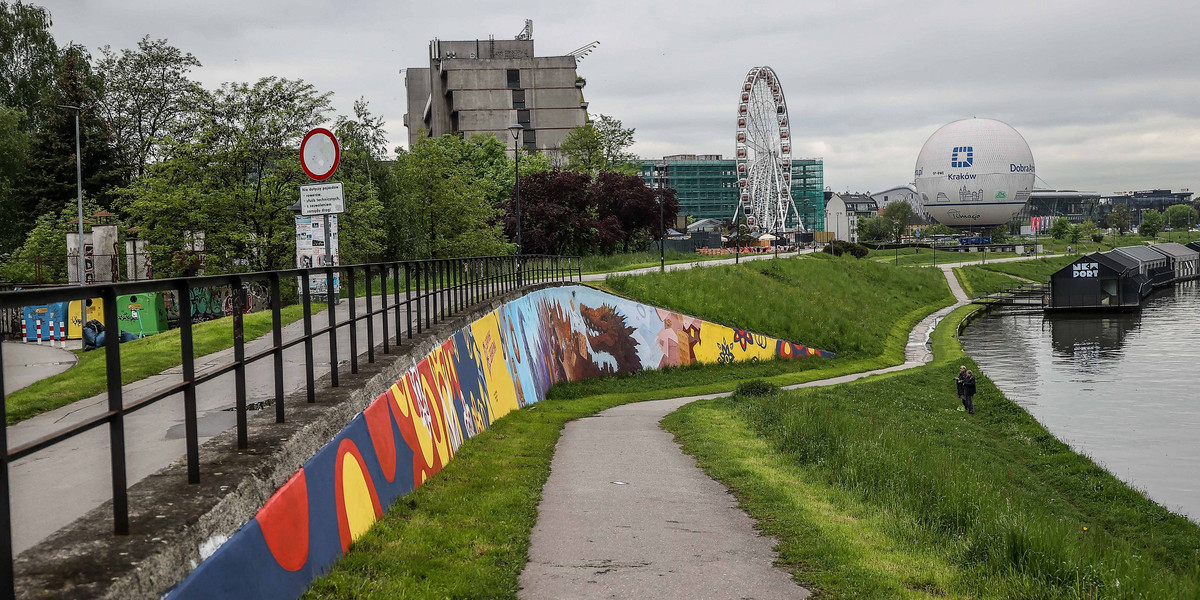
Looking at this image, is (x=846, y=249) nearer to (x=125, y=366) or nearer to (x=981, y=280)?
(x=981, y=280)

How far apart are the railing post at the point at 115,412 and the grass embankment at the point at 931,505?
5496 mm

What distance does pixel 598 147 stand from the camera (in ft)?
288

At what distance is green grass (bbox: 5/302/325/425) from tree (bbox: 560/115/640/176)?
206ft

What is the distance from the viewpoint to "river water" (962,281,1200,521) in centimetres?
2672

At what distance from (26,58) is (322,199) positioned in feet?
187

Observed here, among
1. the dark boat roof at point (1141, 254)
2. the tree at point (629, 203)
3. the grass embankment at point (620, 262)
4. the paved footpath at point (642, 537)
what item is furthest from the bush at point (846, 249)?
the paved footpath at point (642, 537)

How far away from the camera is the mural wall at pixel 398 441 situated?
6215mm

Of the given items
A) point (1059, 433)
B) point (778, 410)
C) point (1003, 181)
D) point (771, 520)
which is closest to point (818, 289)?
point (1059, 433)

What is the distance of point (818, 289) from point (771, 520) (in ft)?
167

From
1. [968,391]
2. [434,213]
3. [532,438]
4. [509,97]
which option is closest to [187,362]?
[532,438]

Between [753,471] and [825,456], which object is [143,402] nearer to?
[753,471]

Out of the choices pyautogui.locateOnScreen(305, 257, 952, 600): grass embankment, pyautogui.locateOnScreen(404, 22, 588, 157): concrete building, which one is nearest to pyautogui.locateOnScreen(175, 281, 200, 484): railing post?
pyautogui.locateOnScreen(305, 257, 952, 600): grass embankment

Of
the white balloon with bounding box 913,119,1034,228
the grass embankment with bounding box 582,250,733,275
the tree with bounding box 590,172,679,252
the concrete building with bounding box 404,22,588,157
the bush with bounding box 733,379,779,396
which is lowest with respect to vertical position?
the bush with bounding box 733,379,779,396

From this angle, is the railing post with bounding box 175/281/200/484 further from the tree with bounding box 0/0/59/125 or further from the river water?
the tree with bounding box 0/0/59/125
